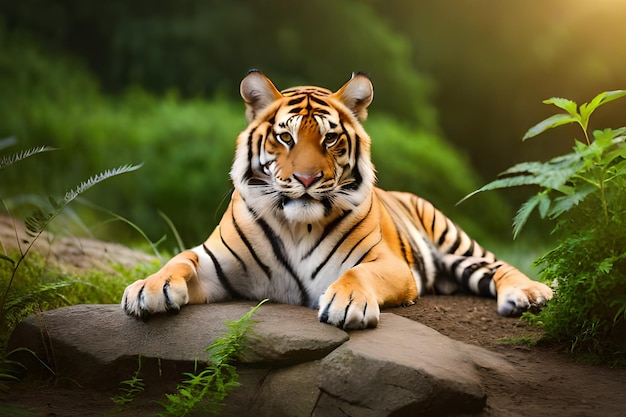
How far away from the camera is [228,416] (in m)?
2.45

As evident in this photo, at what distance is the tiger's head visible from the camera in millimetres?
3123

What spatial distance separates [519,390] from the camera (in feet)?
8.39

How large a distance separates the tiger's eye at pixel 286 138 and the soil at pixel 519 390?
0.93 meters

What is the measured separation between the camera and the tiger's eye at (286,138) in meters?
3.21

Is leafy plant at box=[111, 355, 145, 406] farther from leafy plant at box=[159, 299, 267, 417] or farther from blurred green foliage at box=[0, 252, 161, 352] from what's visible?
blurred green foliage at box=[0, 252, 161, 352]

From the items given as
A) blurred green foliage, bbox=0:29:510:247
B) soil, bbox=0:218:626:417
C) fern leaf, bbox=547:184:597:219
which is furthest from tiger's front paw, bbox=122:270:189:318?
blurred green foliage, bbox=0:29:510:247

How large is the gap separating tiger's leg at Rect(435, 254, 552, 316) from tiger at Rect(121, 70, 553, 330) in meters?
0.01

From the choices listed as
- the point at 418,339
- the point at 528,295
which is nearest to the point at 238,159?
the point at 418,339

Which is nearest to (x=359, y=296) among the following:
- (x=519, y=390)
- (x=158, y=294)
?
(x=519, y=390)

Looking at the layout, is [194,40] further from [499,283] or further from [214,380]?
[214,380]

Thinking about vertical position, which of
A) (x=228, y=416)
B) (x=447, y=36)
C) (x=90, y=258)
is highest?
(x=447, y=36)

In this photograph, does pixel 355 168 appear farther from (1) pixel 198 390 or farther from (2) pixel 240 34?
(2) pixel 240 34

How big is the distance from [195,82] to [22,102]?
2.02 metres

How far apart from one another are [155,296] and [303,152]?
85cm
